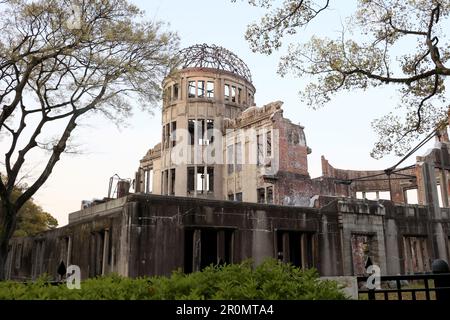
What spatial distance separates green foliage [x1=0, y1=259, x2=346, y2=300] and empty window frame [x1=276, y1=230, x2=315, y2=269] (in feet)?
42.4

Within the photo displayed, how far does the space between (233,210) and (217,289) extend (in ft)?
38.6

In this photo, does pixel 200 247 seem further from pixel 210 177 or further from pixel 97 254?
pixel 210 177

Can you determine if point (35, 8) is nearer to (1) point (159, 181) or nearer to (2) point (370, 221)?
(2) point (370, 221)

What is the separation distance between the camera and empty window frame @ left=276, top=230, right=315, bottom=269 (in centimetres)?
1753

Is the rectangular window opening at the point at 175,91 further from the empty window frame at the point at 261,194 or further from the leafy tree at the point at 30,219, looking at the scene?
the leafy tree at the point at 30,219

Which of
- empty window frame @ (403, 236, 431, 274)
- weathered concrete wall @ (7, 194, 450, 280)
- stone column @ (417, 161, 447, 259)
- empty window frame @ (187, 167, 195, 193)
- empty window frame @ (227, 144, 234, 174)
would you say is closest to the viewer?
weathered concrete wall @ (7, 194, 450, 280)

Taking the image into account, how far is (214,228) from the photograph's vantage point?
620 inches

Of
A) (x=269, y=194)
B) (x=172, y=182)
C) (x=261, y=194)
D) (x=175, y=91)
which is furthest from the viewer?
(x=175, y=91)

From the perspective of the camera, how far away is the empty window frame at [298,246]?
1753 centimetres

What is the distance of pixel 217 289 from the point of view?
448cm

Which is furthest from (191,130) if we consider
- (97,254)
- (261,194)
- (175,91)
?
(97,254)

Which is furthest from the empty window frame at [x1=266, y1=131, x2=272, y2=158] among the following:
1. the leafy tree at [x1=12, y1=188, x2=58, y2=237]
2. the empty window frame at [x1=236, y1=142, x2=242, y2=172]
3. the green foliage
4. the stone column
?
the green foliage

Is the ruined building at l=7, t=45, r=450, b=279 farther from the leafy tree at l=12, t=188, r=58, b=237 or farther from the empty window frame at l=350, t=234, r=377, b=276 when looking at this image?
the leafy tree at l=12, t=188, r=58, b=237
